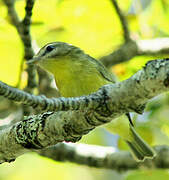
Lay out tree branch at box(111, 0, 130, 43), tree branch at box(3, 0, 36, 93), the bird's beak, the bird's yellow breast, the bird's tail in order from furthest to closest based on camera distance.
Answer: tree branch at box(111, 0, 130, 43), the bird's tail, the bird's beak, the bird's yellow breast, tree branch at box(3, 0, 36, 93)

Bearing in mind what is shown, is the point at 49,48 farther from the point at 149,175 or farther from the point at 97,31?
the point at 149,175

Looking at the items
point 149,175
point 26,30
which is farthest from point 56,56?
point 149,175

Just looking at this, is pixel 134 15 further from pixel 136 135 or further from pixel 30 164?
pixel 30 164

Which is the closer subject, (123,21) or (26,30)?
(26,30)

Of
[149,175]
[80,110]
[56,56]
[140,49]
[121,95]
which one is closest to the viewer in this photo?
Result: [121,95]

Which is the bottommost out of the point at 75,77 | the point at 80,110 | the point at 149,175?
the point at 149,175

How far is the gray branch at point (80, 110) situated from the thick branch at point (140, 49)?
8.51ft

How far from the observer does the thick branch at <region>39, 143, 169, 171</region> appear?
5414mm

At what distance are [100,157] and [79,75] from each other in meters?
1.31

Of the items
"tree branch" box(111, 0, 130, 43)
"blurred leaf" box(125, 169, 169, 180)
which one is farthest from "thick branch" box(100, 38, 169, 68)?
"blurred leaf" box(125, 169, 169, 180)

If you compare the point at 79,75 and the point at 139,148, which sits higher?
the point at 79,75

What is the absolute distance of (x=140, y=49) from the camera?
234 inches

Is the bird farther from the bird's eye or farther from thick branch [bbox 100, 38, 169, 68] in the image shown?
thick branch [bbox 100, 38, 169, 68]

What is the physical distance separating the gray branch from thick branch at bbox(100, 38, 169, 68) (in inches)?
102
